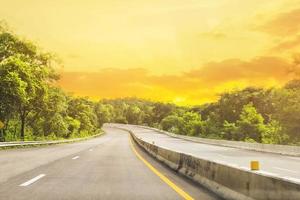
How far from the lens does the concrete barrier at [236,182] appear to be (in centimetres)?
687

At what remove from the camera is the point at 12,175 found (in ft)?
46.2

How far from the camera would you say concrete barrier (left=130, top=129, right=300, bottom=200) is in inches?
271

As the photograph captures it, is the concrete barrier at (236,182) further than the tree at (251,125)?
No

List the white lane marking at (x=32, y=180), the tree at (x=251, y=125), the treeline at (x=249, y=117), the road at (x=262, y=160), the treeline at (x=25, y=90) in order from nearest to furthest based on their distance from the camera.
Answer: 1. the white lane marking at (x=32, y=180)
2. the road at (x=262, y=160)
3. the treeline at (x=25, y=90)
4. the treeline at (x=249, y=117)
5. the tree at (x=251, y=125)

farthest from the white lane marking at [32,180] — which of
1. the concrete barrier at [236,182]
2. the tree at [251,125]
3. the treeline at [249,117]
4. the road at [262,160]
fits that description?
the tree at [251,125]

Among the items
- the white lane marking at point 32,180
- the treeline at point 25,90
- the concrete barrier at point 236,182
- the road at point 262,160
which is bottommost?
the road at point 262,160

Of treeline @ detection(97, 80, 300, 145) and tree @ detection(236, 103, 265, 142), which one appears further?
tree @ detection(236, 103, 265, 142)

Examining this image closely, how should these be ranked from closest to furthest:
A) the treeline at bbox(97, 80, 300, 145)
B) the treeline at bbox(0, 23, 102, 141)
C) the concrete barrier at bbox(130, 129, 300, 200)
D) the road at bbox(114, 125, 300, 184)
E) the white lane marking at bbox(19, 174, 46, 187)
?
the concrete barrier at bbox(130, 129, 300, 200) → the white lane marking at bbox(19, 174, 46, 187) → the road at bbox(114, 125, 300, 184) → the treeline at bbox(0, 23, 102, 141) → the treeline at bbox(97, 80, 300, 145)

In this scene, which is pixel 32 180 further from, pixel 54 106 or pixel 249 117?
pixel 249 117

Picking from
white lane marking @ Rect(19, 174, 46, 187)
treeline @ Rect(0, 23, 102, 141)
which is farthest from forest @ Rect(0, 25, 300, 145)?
white lane marking @ Rect(19, 174, 46, 187)

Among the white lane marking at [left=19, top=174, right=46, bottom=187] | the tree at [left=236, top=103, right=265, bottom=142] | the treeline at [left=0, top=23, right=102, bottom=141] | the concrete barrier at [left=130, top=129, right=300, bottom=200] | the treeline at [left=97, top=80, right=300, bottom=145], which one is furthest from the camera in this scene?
the tree at [left=236, top=103, right=265, bottom=142]

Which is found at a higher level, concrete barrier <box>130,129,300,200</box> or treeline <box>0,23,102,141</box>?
treeline <box>0,23,102,141</box>

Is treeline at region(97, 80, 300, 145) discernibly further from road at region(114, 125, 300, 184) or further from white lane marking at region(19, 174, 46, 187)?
white lane marking at region(19, 174, 46, 187)

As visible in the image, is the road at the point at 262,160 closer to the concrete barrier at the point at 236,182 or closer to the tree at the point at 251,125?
the concrete barrier at the point at 236,182
